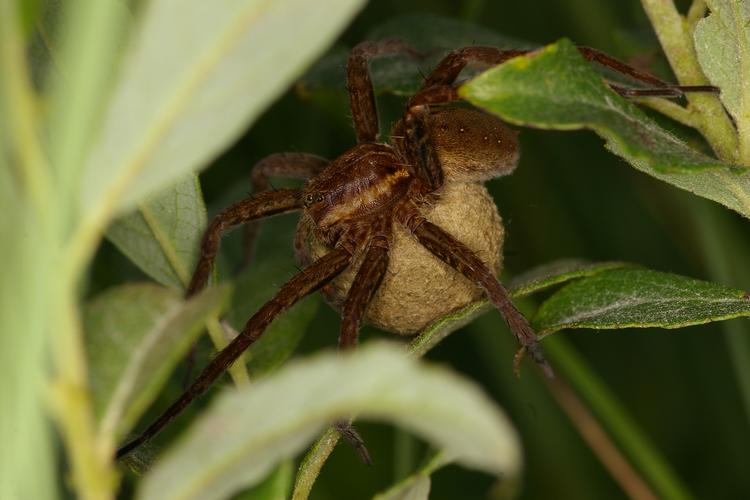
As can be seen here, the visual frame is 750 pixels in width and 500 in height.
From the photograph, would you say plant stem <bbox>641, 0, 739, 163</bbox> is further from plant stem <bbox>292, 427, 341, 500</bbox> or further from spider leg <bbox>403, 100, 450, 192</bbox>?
plant stem <bbox>292, 427, 341, 500</bbox>

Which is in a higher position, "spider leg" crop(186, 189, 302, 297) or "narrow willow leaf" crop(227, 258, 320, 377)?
"spider leg" crop(186, 189, 302, 297)

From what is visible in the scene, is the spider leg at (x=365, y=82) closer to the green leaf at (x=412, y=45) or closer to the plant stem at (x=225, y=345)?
the green leaf at (x=412, y=45)

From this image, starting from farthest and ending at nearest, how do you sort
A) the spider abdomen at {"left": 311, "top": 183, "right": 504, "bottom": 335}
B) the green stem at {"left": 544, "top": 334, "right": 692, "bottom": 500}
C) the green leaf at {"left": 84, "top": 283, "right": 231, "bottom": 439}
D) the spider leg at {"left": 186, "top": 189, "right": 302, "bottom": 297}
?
the green stem at {"left": 544, "top": 334, "right": 692, "bottom": 500} < the spider leg at {"left": 186, "top": 189, "right": 302, "bottom": 297} < the spider abdomen at {"left": 311, "top": 183, "right": 504, "bottom": 335} < the green leaf at {"left": 84, "top": 283, "right": 231, "bottom": 439}

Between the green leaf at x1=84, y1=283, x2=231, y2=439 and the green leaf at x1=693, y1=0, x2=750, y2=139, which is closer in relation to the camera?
the green leaf at x1=84, y1=283, x2=231, y2=439

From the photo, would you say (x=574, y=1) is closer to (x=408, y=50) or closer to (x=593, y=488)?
(x=408, y=50)

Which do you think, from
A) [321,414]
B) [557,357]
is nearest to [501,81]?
[321,414]

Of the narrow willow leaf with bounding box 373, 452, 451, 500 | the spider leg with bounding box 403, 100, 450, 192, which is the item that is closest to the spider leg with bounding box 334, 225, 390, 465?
the spider leg with bounding box 403, 100, 450, 192
